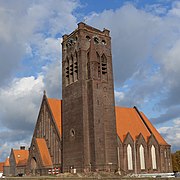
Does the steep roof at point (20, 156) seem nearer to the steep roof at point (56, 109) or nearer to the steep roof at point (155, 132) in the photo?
the steep roof at point (56, 109)

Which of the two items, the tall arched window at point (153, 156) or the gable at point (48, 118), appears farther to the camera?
the tall arched window at point (153, 156)

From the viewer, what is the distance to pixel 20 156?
70625 millimetres

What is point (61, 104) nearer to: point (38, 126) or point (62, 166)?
point (38, 126)

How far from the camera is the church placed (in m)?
51.8

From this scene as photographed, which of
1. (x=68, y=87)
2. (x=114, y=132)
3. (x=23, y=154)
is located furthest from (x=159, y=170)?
(x=23, y=154)

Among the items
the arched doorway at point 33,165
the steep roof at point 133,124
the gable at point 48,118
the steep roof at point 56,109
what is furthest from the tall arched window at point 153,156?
the arched doorway at point 33,165

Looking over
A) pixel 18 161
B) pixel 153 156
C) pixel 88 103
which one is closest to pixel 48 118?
pixel 88 103

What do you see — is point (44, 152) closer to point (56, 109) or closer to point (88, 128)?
point (56, 109)

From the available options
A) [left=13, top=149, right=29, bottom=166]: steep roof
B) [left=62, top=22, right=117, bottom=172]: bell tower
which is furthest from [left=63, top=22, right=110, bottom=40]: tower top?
[left=13, top=149, right=29, bottom=166]: steep roof

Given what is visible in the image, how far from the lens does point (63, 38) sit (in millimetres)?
62406

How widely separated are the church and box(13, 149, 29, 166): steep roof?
8.17 meters

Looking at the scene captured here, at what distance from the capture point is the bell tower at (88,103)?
51.2m

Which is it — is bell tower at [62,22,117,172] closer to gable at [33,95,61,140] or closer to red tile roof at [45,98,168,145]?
gable at [33,95,61,140]

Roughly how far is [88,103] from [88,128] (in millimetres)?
4245
